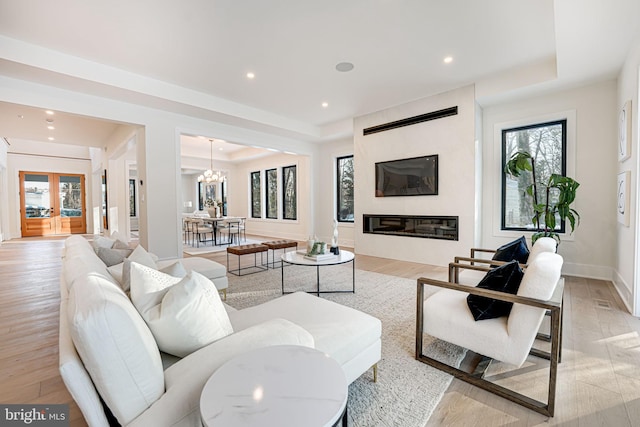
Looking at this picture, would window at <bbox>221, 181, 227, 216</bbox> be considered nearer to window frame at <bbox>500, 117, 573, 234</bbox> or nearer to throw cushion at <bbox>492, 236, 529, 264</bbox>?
window frame at <bbox>500, 117, 573, 234</bbox>

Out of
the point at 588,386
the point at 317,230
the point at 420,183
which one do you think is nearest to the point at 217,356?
the point at 588,386

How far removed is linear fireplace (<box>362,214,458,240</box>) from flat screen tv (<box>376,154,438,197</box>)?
0.48 meters

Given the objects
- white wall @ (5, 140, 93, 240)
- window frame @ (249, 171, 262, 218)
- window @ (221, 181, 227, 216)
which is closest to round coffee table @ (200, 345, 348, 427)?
window frame @ (249, 171, 262, 218)

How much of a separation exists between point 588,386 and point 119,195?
9.92 metres

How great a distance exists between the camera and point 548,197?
4164 mm

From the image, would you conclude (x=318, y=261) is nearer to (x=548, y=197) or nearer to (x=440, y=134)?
(x=440, y=134)

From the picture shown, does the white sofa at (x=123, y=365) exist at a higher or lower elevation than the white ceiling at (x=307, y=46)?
lower

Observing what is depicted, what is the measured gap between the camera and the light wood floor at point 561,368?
1571 mm

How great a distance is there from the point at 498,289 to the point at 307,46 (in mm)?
3309

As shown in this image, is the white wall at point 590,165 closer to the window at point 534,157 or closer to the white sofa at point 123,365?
the window at point 534,157

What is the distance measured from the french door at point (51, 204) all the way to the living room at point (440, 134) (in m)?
5.64

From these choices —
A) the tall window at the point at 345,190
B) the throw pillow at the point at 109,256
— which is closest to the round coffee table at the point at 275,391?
the throw pillow at the point at 109,256

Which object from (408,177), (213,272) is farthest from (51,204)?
(408,177)

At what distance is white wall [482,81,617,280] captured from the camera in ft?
13.0
